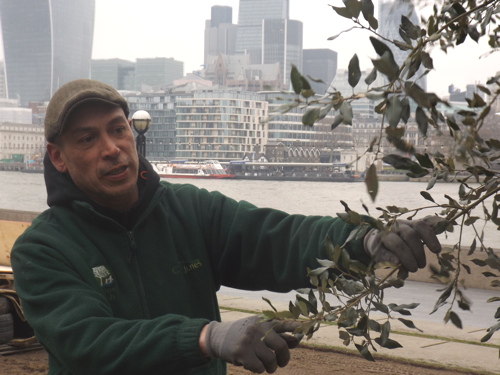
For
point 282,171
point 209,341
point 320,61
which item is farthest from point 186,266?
point 320,61

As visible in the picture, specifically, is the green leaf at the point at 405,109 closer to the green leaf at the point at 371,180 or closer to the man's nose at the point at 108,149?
the green leaf at the point at 371,180

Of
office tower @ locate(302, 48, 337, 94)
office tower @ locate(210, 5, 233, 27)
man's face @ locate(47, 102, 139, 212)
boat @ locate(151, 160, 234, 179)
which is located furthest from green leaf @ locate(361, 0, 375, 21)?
office tower @ locate(210, 5, 233, 27)

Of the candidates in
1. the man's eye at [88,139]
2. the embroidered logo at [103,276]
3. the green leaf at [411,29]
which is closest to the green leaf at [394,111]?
the green leaf at [411,29]

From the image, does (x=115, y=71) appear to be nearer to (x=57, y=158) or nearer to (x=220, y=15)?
(x=220, y=15)

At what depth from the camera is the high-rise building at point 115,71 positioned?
437 feet

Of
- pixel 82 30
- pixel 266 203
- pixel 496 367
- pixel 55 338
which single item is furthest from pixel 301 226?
pixel 82 30

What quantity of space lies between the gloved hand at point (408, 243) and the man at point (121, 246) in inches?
5.1

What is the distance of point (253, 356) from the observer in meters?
2.17

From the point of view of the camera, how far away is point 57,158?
3070 millimetres

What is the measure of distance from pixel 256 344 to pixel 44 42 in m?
141

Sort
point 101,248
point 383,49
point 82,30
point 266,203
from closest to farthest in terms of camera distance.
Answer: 1. point 383,49
2. point 101,248
3. point 266,203
4. point 82,30

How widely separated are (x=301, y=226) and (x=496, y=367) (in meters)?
3.78

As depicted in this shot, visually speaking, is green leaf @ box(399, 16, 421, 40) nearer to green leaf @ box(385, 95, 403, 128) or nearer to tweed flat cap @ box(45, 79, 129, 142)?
green leaf @ box(385, 95, 403, 128)

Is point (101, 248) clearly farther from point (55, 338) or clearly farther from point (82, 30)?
point (82, 30)
